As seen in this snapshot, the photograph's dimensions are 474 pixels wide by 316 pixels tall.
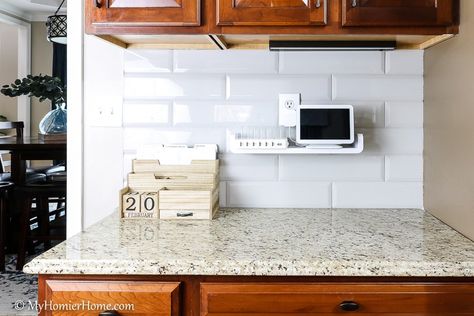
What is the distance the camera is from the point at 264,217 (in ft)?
5.90

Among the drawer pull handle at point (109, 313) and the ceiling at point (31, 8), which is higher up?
the ceiling at point (31, 8)

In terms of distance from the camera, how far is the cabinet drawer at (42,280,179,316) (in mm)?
1270

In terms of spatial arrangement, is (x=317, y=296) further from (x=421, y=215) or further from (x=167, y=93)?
(x=167, y=93)

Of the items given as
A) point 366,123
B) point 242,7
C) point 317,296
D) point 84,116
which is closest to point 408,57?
point 366,123

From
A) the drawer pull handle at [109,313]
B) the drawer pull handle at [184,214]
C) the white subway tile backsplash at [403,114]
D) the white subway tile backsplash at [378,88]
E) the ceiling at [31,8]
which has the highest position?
the ceiling at [31,8]

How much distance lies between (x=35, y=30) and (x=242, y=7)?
7405 millimetres

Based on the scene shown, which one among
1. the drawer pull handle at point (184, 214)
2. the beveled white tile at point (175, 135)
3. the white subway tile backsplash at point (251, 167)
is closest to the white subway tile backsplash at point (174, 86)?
the beveled white tile at point (175, 135)

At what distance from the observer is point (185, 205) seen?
1718mm

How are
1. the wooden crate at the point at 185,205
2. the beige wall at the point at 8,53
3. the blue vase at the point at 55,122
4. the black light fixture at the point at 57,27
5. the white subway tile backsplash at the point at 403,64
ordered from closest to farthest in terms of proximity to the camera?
1. the wooden crate at the point at 185,205
2. the white subway tile backsplash at the point at 403,64
3. the black light fixture at the point at 57,27
4. the blue vase at the point at 55,122
5. the beige wall at the point at 8,53

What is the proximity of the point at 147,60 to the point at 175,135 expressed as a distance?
29 centimetres

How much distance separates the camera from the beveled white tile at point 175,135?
196 centimetres

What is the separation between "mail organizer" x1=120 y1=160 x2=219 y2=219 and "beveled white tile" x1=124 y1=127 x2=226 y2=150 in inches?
5.1

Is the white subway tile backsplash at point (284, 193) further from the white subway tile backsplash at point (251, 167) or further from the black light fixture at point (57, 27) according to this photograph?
the black light fixture at point (57, 27)

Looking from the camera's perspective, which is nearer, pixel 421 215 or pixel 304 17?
pixel 304 17
